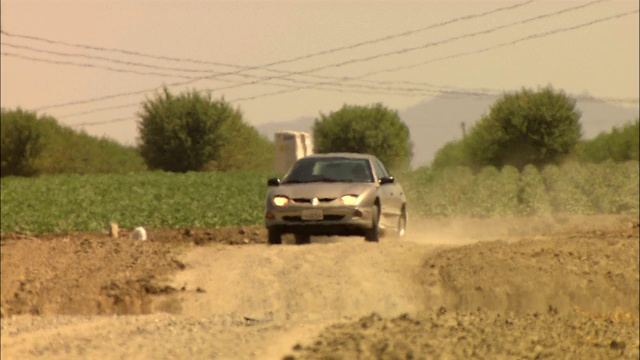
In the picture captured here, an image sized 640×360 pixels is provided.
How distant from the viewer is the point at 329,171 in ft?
69.6

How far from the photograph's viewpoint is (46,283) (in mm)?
19062

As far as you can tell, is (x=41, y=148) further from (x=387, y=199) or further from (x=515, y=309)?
(x=515, y=309)

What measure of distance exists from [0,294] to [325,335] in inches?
387

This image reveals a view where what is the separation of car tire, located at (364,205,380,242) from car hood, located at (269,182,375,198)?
1.65 ft

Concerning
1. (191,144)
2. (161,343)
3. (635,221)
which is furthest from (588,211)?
(191,144)

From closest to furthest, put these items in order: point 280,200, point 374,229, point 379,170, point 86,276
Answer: point 86,276
point 280,200
point 374,229
point 379,170

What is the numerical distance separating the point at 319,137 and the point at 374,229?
63963mm

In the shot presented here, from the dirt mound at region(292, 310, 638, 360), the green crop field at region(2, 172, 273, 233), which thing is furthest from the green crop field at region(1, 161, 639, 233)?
the dirt mound at region(292, 310, 638, 360)

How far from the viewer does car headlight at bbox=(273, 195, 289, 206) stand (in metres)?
20.1

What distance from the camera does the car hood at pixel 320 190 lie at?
1998cm

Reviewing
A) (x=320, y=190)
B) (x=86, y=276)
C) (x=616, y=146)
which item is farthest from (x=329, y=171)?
(x=616, y=146)

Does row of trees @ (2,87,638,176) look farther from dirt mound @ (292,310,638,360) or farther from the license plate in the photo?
dirt mound @ (292,310,638,360)

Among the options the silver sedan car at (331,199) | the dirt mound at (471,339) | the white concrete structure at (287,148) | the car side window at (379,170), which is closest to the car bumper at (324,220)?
the silver sedan car at (331,199)

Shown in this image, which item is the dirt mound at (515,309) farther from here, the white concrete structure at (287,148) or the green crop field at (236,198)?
the white concrete structure at (287,148)
